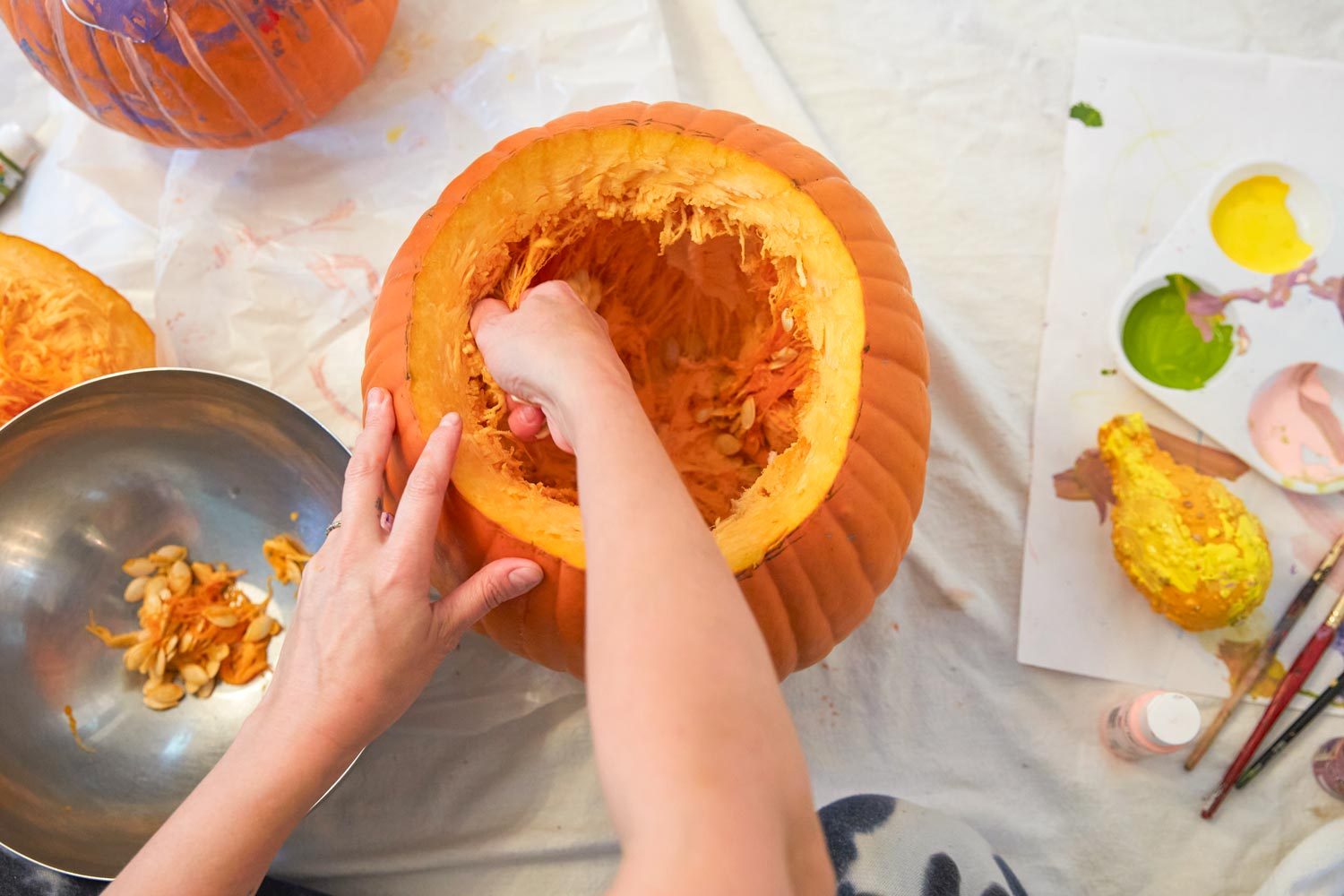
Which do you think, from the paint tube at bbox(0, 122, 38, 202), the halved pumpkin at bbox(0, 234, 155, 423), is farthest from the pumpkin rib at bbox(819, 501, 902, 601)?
the paint tube at bbox(0, 122, 38, 202)

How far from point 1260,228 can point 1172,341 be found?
179 mm

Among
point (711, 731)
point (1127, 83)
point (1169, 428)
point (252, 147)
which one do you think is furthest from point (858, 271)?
point (252, 147)

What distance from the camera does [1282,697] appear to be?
92cm

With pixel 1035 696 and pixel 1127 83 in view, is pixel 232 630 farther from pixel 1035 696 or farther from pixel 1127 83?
pixel 1127 83

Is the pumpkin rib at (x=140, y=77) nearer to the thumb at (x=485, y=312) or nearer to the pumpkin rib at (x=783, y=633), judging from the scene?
the thumb at (x=485, y=312)

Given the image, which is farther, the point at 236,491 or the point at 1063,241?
the point at 1063,241

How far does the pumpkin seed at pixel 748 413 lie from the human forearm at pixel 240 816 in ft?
1.52

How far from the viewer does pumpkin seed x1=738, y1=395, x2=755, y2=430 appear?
851 millimetres

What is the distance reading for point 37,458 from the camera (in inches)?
33.5

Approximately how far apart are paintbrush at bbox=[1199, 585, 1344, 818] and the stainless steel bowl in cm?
97

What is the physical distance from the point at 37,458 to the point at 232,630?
0.25m

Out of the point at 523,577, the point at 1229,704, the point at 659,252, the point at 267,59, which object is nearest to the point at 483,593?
the point at 523,577

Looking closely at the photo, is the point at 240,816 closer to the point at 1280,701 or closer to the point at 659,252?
the point at 659,252

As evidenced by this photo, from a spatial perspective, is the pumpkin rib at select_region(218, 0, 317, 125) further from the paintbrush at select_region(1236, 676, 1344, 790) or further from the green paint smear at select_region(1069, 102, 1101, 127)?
the paintbrush at select_region(1236, 676, 1344, 790)
